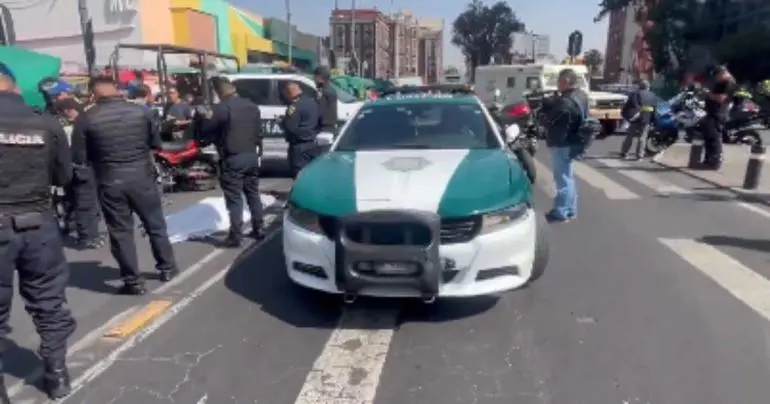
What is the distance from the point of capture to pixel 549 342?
4.28m

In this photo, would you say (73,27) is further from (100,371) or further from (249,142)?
(100,371)

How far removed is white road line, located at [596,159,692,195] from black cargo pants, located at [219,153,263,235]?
633cm

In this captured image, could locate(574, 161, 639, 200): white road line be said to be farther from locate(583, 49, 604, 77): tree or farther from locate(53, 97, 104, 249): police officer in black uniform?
locate(583, 49, 604, 77): tree

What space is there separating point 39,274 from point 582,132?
5.98 metres

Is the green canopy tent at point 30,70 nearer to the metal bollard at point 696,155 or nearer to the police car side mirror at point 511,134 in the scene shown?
the police car side mirror at point 511,134

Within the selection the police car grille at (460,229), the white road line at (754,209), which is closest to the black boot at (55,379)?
the police car grille at (460,229)

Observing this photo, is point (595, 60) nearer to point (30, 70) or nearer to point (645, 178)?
point (645, 178)

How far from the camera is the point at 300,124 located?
774 centimetres

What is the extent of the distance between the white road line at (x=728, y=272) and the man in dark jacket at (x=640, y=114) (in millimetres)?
7257

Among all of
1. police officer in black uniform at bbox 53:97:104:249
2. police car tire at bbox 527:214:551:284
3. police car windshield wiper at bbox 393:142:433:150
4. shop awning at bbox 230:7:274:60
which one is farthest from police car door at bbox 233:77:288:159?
shop awning at bbox 230:7:274:60

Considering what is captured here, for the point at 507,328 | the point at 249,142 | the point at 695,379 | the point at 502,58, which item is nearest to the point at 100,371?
the point at 507,328

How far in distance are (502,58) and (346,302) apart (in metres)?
75.1

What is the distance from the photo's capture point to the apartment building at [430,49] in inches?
5094

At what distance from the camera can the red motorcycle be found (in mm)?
9688
